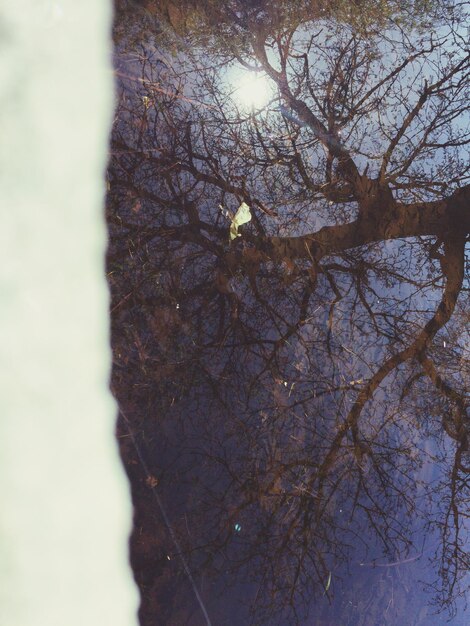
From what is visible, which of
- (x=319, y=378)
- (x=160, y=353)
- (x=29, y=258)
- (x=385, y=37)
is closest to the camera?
(x=29, y=258)

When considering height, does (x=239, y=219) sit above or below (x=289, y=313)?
above

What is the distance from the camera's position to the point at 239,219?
199 centimetres

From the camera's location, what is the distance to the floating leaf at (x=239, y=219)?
1982 millimetres

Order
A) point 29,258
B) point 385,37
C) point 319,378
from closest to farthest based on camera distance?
1. point 29,258
2. point 319,378
3. point 385,37

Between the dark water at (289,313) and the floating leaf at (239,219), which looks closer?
the dark water at (289,313)

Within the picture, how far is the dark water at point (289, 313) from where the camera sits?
6.01ft

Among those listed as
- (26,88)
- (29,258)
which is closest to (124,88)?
(26,88)

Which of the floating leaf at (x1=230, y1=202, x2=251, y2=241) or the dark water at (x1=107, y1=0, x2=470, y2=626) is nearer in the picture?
the dark water at (x1=107, y1=0, x2=470, y2=626)

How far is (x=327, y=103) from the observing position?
6.79ft

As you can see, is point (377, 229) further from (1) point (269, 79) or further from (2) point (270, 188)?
(1) point (269, 79)

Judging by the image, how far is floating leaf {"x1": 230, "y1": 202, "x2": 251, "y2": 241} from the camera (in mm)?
1982

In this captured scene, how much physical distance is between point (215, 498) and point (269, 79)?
1705 millimetres

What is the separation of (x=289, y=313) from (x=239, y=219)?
1.41ft

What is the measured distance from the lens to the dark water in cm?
183
